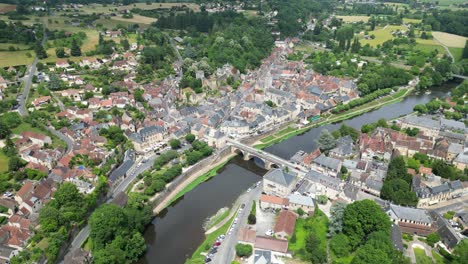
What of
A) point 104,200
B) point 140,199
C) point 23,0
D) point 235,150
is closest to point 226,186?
point 235,150

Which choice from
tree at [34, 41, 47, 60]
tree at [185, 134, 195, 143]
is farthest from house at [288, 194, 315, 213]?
tree at [34, 41, 47, 60]

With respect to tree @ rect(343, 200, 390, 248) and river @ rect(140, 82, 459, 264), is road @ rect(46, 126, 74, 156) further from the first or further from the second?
tree @ rect(343, 200, 390, 248)

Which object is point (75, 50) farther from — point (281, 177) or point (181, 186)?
point (281, 177)

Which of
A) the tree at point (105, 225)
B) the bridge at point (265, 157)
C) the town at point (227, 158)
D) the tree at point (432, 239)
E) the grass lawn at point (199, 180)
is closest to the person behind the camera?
the tree at point (105, 225)

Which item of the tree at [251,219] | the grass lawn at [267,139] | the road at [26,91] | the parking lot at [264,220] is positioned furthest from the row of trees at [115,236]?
the road at [26,91]

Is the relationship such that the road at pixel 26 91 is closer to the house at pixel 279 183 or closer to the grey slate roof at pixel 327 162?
the house at pixel 279 183

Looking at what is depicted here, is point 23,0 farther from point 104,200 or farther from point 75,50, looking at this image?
point 104,200
